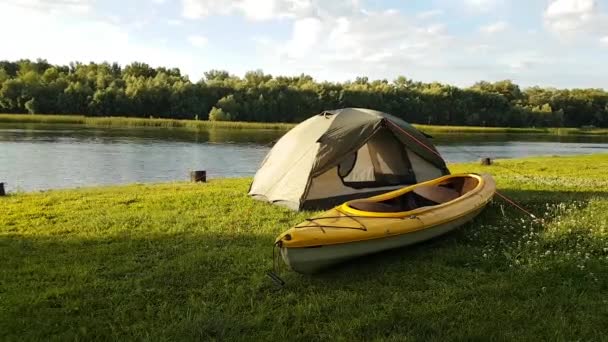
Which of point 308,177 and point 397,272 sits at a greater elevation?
point 308,177

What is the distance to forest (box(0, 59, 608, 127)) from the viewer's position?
7356cm

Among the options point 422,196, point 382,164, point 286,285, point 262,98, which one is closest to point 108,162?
point 382,164

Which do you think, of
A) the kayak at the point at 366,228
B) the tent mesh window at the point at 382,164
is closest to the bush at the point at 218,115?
the tent mesh window at the point at 382,164

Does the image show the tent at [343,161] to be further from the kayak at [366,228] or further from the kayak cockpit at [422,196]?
the kayak at [366,228]

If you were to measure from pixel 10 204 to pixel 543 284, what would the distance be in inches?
382

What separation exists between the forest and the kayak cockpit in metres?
64.8

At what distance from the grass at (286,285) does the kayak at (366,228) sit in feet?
0.74

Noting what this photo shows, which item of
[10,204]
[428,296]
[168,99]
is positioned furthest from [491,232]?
[168,99]

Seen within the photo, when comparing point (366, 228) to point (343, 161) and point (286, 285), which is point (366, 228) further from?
point (343, 161)

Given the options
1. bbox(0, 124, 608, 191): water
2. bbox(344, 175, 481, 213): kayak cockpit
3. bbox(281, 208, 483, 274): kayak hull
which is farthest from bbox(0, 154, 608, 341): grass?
bbox(0, 124, 608, 191): water

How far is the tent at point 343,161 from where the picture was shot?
9344 millimetres

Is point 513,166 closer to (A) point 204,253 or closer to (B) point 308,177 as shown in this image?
(B) point 308,177

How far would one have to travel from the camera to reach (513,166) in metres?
18.1

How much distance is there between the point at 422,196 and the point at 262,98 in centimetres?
7301
